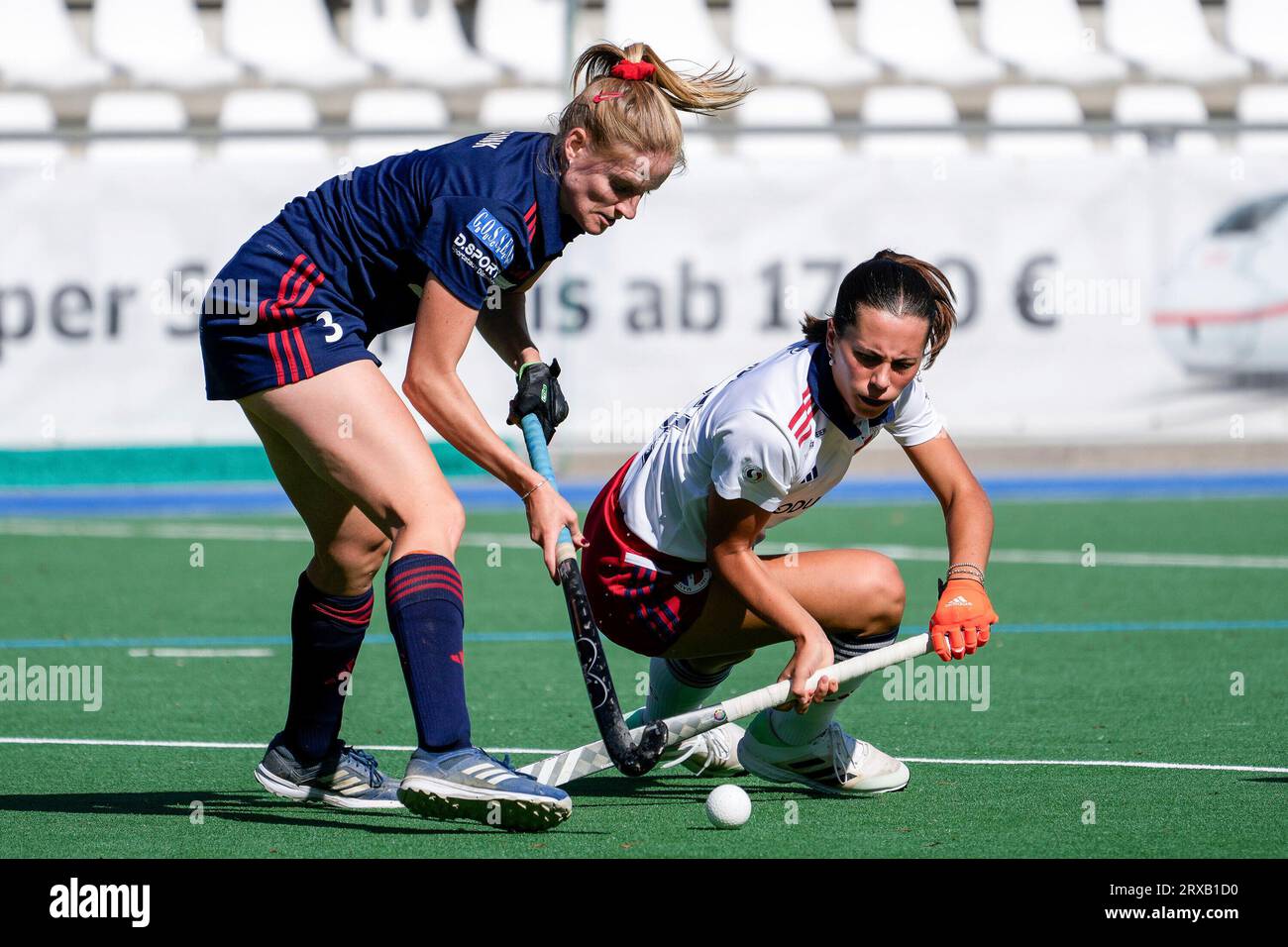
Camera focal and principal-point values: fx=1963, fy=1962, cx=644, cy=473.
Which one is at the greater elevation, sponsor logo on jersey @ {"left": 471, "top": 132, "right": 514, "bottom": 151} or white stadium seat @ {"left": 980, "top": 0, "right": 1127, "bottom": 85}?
white stadium seat @ {"left": 980, "top": 0, "right": 1127, "bottom": 85}

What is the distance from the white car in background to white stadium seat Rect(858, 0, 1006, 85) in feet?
13.8

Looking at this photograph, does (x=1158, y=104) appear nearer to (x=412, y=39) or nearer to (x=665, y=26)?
(x=665, y=26)

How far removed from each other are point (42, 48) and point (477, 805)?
14463mm

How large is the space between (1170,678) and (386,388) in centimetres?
302

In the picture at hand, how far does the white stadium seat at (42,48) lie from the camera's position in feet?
52.8

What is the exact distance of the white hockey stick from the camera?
421 centimetres

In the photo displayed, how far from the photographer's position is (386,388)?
13.4 ft

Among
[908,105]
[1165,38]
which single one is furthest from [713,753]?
[1165,38]

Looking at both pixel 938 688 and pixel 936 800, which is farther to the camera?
pixel 938 688

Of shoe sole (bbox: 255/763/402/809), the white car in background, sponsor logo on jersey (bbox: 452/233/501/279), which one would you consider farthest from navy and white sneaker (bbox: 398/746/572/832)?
the white car in background

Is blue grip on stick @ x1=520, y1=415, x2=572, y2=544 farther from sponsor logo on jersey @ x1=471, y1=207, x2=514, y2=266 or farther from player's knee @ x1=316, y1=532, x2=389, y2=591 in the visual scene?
sponsor logo on jersey @ x1=471, y1=207, x2=514, y2=266

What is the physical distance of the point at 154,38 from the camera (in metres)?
16.8
